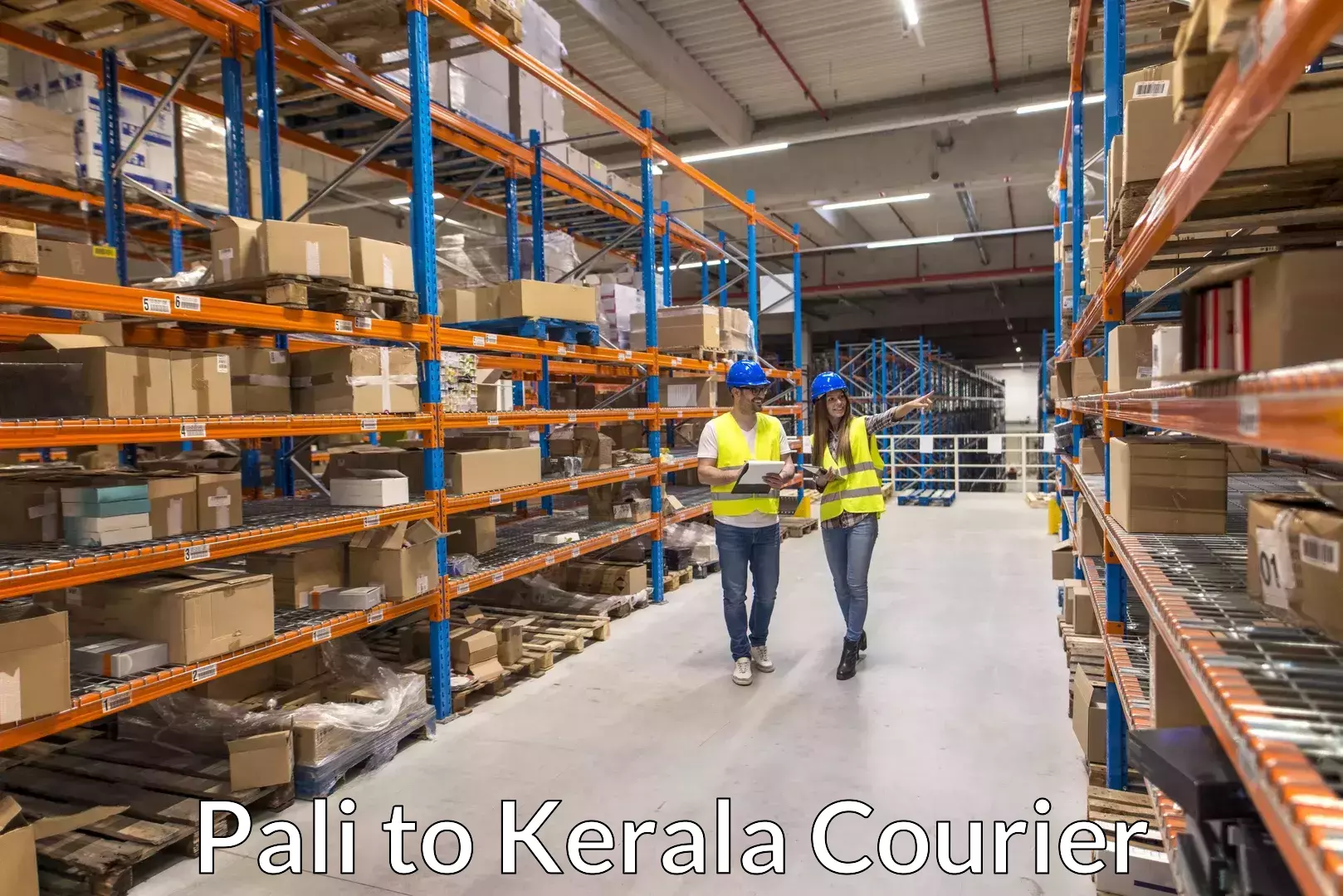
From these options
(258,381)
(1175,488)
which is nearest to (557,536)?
(258,381)

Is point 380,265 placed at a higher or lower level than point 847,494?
higher

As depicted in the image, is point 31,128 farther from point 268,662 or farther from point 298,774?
point 298,774

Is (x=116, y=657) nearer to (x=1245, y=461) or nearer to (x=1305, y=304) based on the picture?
(x=1305, y=304)

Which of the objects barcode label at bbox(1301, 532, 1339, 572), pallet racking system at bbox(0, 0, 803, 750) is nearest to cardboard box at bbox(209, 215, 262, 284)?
pallet racking system at bbox(0, 0, 803, 750)

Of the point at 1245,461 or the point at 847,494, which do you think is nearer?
the point at 1245,461

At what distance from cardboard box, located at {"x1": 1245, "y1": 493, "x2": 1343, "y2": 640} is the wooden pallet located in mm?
3989

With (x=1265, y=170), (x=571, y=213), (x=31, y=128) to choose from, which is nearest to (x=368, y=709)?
(x=1265, y=170)

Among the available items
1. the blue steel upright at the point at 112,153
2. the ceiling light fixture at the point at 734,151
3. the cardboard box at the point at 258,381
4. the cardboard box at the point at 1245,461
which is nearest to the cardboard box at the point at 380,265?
the cardboard box at the point at 258,381

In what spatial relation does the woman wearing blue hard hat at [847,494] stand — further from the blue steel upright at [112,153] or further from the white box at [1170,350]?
the blue steel upright at [112,153]

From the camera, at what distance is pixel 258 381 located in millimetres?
4680

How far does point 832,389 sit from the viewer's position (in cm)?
552

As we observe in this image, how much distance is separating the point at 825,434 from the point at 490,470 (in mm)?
2297

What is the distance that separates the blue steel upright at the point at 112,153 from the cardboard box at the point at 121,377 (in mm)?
2515

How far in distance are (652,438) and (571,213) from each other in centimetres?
316
